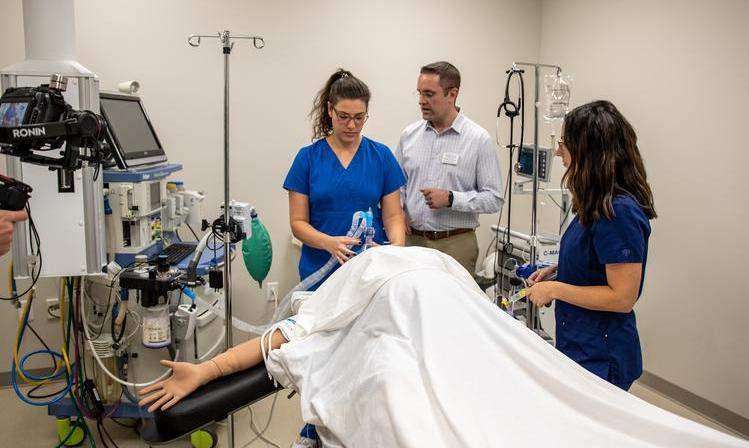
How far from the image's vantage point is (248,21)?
3.39 meters

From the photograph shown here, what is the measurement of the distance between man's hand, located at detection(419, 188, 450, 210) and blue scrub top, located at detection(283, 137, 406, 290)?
413 mm

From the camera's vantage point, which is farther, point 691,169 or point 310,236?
point 691,169

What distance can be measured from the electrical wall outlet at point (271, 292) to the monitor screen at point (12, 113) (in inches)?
82.3

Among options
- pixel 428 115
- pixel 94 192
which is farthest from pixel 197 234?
pixel 428 115

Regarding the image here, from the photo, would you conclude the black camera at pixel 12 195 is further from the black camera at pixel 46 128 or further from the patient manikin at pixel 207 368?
the patient manikin at pixel 207 368

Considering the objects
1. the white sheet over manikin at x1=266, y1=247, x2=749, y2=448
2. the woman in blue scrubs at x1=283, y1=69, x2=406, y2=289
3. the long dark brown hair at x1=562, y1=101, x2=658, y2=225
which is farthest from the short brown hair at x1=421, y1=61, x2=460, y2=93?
the white sheet over manikin at x1=266, y1=247, x2=749, y2=448

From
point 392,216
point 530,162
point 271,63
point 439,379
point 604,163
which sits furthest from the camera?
point 271,63

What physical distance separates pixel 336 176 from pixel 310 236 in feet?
0.80

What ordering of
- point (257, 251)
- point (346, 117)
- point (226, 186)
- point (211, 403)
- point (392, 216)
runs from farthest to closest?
point (257, 251), point (392, 216), point (346, 117), point (226, 186), point (211, 403)

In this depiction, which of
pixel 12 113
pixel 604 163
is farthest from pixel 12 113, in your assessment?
pixel 604 163

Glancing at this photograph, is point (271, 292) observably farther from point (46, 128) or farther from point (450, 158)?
point (46, 128)

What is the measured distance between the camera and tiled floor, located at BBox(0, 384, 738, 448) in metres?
2.70

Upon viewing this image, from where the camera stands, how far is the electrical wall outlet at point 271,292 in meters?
3.66

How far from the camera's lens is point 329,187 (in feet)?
7.41
